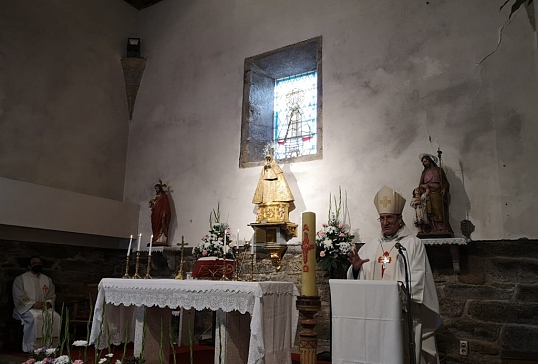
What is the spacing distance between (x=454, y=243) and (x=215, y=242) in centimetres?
326

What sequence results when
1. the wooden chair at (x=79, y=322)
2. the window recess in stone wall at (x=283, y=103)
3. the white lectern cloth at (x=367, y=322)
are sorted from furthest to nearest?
1. the window recess in stone wall at (x=283, y=103)
2. the wooden chair at (x=79, y=322)
3. the white lectern cloth at (x=367, y=322)

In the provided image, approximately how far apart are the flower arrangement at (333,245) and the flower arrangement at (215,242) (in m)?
1.36

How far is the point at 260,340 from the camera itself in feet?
13.4

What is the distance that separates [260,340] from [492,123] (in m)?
3.59

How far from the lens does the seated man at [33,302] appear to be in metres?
6.70

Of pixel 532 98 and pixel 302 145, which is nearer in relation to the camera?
pixel 532 98

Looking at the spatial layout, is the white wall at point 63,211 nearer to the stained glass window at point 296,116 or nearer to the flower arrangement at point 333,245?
the stained glass window at point 296,116

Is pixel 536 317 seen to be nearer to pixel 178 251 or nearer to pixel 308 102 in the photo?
pixel 308 102

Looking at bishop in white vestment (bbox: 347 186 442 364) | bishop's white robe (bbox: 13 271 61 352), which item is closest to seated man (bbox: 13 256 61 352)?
bishop's white robe (bbox: 13 271 61 352)

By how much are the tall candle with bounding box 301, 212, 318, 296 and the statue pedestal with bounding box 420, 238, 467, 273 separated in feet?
7.86

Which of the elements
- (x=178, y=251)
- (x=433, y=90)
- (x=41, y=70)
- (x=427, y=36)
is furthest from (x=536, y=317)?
(x=41, y=70)

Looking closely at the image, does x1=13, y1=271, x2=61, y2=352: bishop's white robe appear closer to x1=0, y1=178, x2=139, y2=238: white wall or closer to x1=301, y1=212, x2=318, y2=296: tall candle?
x1=0, y1=178, x2=139, y2=238: white wall

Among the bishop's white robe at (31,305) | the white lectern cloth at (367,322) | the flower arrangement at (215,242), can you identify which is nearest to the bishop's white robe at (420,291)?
the white lectern cloth at (367,322)

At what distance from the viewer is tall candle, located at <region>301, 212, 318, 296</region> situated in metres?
3.32
